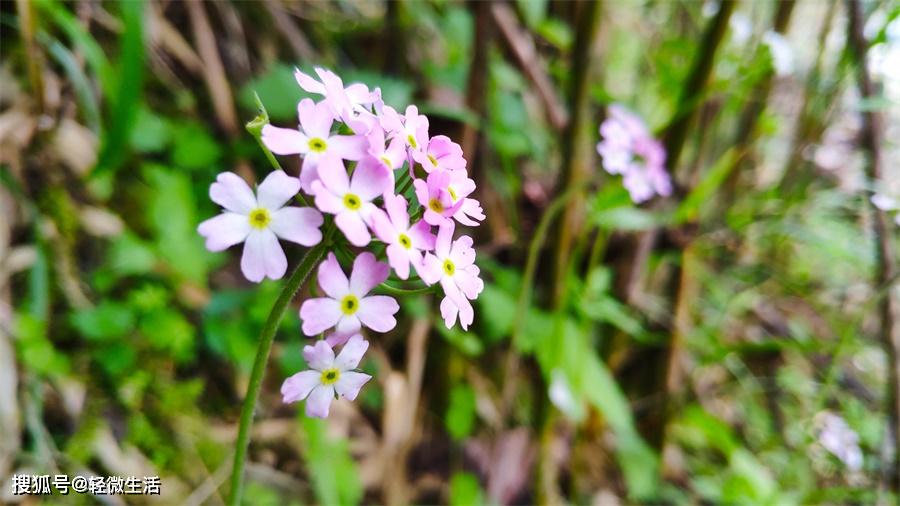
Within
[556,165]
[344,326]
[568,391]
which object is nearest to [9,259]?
[344,326]

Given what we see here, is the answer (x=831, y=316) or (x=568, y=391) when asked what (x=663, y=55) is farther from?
(x=831, y=316)

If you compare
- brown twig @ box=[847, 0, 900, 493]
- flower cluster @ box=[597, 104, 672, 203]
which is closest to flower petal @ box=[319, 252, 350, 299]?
flower cluster @ box=[597, 104, 672, 203]

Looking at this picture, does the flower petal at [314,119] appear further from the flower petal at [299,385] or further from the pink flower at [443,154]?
the flower petal at [299,385]

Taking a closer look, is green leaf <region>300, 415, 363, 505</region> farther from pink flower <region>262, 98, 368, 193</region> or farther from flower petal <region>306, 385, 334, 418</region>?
pink flower <region>262, 98, 368, 193</region>

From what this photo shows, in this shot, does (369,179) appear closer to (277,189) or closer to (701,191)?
(277,189)

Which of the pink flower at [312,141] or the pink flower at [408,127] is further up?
the pink flower at [408,127]

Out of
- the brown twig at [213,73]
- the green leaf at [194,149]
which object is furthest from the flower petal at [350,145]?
the brown twig at [213,73]
